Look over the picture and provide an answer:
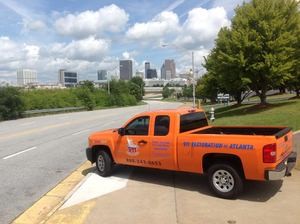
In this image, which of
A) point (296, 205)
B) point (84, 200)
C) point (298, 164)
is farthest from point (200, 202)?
point (298, 164)

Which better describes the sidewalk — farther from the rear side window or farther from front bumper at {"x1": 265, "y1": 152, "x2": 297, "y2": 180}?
the rear side window

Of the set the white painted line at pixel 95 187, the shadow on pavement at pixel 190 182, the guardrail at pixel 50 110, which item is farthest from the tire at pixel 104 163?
the guardrail at pixel 50 110

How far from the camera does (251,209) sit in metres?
7.02

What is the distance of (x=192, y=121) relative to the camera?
9461 millimetres

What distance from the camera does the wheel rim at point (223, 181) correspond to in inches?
305

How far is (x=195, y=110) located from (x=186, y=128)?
82cm

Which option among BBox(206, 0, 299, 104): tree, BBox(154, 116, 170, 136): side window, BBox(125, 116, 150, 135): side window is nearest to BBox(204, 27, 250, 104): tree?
BBox(206, 0, 299, 104): tree

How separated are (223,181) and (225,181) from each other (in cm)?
4

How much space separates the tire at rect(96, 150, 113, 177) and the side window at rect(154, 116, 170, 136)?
5.60 ft

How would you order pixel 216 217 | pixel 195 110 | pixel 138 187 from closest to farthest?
pixel 216 217 < pixel 138 187 < pixel 195 110

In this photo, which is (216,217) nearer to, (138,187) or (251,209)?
(251,209)

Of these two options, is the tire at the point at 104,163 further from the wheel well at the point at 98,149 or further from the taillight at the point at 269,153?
the taillight at the point at 269,153

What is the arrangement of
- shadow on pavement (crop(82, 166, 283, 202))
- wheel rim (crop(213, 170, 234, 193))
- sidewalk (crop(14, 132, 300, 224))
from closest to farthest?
1. sidewalk (crop(14, 132, 300, 224))
2. wheel rim (crop(213, 170, 234, 193))
3. shadow on pavement (crop(82, 166, 283, 202))

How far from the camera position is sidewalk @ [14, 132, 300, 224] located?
6.73m
